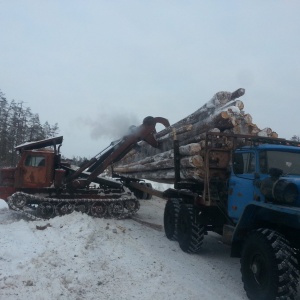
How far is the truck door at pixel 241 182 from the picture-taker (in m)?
6.62

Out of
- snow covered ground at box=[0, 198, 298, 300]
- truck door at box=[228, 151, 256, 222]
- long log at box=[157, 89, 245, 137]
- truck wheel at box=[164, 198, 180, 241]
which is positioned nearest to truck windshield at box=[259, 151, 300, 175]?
truck door at box=[228, 151, 256, 222]

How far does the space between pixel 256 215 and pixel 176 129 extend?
5.32 metres

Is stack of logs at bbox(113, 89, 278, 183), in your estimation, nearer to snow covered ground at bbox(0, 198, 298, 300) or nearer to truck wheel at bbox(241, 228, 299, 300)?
snow covered ground at bbox(0, 198, 298, 300)

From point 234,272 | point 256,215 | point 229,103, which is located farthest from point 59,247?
point 229,103

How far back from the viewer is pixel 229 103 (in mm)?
9086

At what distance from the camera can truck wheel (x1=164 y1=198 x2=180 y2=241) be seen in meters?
9.44

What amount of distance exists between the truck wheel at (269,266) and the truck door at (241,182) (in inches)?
47.5

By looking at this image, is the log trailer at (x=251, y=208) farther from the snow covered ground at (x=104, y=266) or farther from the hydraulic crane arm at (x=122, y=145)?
the hydraulic crane arm at (x=122, y=145)

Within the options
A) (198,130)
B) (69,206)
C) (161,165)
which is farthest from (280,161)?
(69,206)

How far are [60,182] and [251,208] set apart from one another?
8.69 metres

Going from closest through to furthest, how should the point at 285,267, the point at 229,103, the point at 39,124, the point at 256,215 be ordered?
the point at 285,267
the point at 256,215
the point at 229,103
the point at 39,124

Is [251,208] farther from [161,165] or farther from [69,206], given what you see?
[69,206]

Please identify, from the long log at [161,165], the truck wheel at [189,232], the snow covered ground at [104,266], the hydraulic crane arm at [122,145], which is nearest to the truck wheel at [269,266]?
the snow covered ground at [104,266]

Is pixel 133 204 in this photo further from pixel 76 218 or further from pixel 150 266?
pixel 150 266
